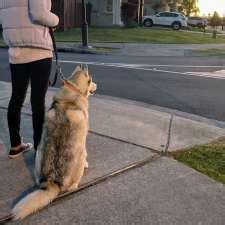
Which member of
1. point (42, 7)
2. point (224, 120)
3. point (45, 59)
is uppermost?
point (42, 7)

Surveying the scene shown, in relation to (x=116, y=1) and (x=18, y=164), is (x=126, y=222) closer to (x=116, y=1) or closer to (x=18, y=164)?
(x=18, y=164)

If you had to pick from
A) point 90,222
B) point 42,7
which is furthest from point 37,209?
point 42,7

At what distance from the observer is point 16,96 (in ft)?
15.9

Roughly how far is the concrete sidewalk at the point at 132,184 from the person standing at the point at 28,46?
0.63 meters

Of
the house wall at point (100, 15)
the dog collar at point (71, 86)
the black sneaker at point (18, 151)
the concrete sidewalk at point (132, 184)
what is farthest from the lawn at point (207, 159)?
the house wall at point (100, 15)

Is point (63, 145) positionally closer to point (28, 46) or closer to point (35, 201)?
point (35, 201)

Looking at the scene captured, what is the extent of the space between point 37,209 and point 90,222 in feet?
1.42

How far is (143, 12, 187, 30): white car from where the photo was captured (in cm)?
4575

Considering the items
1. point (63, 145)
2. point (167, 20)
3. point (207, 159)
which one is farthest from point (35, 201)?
point (167, 20)

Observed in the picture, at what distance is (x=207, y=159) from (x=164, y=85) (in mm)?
5980

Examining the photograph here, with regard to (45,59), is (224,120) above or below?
below

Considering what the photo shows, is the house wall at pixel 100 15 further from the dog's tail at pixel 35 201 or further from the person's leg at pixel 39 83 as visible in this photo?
the dog's tail at pixel 35 201

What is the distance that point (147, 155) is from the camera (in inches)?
208

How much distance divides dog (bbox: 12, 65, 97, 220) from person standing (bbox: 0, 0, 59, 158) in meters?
0.46
